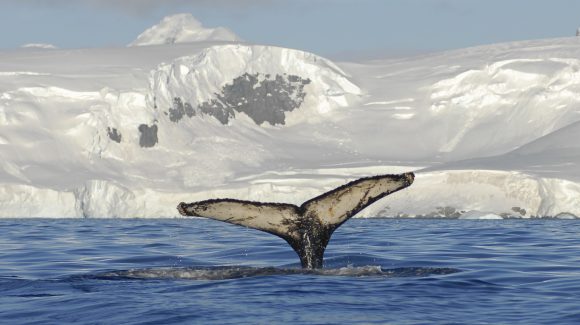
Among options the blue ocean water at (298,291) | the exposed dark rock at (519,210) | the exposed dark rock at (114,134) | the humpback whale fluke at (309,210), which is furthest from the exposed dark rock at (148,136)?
the humpback whale fluke at (309,210)

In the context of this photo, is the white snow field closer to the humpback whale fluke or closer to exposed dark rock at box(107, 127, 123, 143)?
exposed dark rock at box(107, 127, 123, 143)

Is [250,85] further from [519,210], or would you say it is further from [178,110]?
[519,210]

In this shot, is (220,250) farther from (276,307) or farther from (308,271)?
(276,307)

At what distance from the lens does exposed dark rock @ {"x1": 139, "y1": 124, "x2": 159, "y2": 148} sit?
84750mm

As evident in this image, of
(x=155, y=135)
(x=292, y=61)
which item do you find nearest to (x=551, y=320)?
(x=155, y=135)

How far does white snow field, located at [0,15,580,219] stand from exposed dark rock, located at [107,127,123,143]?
0.51 feet

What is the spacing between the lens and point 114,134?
83.2 m

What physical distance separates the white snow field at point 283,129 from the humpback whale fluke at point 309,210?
50.8 meters

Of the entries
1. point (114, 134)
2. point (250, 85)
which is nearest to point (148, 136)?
point (114, 134)

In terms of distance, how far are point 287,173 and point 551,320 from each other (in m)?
69.7

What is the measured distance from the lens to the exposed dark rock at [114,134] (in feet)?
272

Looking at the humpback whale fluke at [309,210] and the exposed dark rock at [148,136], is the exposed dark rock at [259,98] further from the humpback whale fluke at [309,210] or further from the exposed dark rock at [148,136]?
the humpback whale fluke at [309,210]

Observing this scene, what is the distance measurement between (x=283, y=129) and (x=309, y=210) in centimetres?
8898

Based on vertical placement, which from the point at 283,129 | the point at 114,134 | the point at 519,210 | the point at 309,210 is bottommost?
the point at 309,210
